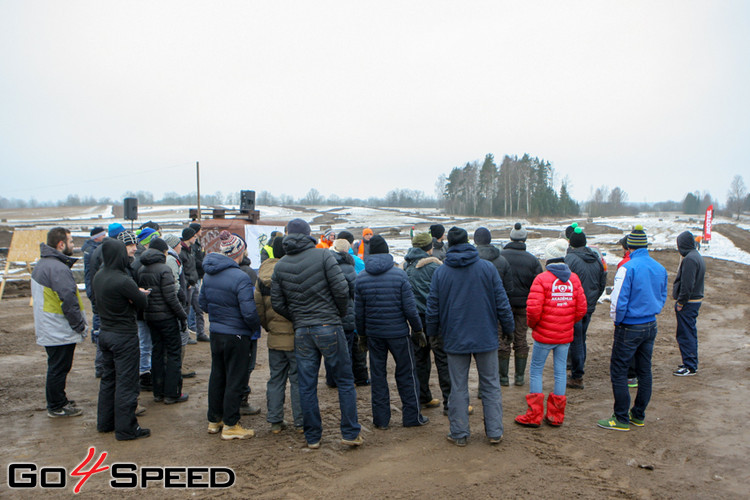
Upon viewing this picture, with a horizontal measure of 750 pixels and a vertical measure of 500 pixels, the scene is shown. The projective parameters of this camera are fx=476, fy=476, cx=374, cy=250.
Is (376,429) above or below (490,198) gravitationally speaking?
below

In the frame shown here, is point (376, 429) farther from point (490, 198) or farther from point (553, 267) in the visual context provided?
point (490, 198)

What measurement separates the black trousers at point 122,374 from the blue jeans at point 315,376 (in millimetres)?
1706

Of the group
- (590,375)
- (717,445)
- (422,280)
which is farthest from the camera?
(590,375)

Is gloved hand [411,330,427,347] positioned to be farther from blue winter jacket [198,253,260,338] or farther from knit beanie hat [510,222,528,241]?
knit beanie hat [510,222,528,241]

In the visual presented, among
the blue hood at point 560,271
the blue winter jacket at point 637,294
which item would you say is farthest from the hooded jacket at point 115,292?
the blue winter jacket at point 637,294

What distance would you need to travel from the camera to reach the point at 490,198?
259ft

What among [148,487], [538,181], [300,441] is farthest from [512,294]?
[538,181]

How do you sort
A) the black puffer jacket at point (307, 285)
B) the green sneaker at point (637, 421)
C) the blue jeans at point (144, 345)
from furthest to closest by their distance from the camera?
the blue jeans at point (144, 345) < the green sneaker at point (637, 421) < the black puffer jacket at point (307, 285)

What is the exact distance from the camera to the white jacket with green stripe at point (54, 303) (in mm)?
5227

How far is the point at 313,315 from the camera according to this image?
456 cm

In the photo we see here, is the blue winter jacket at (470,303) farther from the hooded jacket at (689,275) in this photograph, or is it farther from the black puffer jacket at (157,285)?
the hooded jacket at (689,275)

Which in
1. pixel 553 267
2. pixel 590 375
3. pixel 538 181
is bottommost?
pixel 590 375

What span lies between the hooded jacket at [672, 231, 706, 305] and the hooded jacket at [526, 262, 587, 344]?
2.73 m

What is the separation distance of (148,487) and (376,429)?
2.22m
